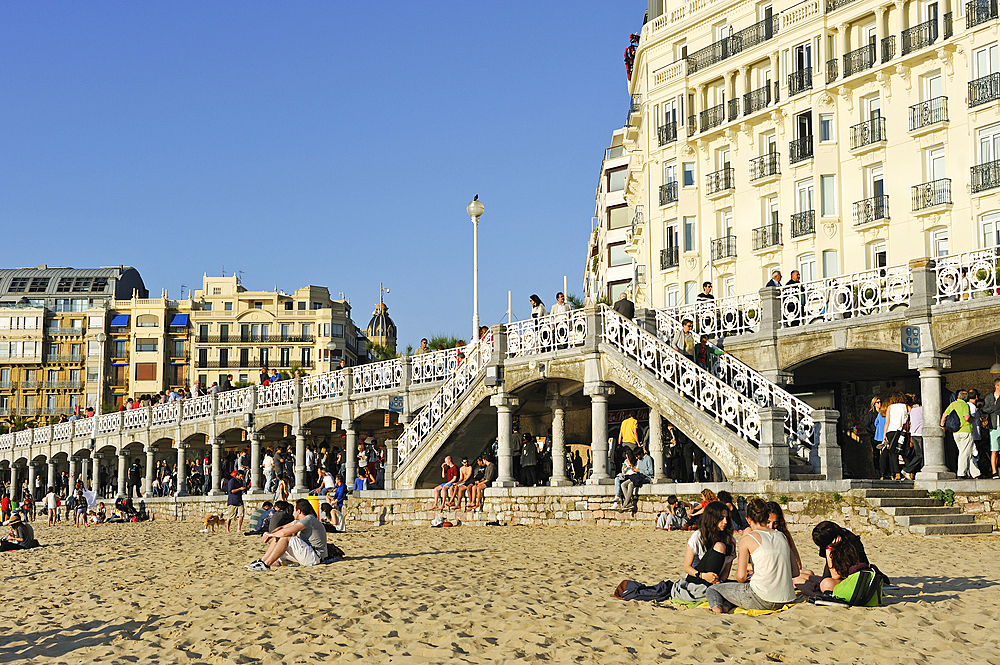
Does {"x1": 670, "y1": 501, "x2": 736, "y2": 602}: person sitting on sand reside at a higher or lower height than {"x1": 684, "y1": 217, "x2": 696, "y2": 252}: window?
lower

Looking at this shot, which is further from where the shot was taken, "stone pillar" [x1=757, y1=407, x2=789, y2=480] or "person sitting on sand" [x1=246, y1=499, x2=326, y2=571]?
"stone pillar" [x1=757, y1=407, x2=789, y2=480]

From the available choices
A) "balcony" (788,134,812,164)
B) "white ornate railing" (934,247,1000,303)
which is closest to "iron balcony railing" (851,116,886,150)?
"balcony" (788,134,812,164)

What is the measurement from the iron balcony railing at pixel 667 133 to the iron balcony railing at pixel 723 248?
17.2 ft

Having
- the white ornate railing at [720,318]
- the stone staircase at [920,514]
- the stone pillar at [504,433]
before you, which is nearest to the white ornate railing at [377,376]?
the stone pillar at [504,433]

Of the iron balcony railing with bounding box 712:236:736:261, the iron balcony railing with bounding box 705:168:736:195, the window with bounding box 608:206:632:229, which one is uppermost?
the window with bounding box 608:206:632:229

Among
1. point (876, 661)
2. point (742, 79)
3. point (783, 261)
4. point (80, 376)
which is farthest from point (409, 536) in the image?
point (80, 376)

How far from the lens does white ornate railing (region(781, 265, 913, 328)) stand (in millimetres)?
20484

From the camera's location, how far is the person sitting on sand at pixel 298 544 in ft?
48.2

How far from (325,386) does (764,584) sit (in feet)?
83.4

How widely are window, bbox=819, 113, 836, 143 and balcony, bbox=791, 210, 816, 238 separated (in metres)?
2.58

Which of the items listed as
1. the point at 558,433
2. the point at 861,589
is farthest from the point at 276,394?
the point at 861,589

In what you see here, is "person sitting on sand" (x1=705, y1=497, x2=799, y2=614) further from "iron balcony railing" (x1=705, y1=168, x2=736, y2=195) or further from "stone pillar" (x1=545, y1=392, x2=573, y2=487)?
"iron balcony railing" (x1=705, y1=168, x2=736, y2=195)

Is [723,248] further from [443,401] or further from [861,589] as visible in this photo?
[861,589]

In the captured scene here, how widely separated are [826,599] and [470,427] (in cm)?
1635
